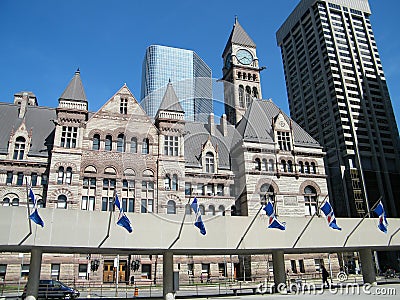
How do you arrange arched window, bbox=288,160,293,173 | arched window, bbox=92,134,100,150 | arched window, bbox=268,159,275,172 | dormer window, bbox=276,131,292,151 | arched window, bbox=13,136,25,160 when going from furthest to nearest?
dormer window, bbox=276,131,292,151 → arched window, bbox=268,159,275,172 → arched window, bbox=288,160,293,173 → arched window, bbox=92,134,100,150 → arched window, bbox=13,136,25,160

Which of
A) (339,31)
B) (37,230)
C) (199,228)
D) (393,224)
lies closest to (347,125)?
(339,31)

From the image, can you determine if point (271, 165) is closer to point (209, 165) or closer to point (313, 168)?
point (313, 168)

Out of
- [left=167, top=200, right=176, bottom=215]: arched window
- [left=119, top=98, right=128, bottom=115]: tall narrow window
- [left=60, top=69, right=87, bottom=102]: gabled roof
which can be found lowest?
[left=167, top=200, right=176, bottom=215]: arched window

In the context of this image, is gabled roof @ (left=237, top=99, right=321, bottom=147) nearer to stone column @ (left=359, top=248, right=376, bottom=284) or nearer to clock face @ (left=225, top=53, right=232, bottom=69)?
stone column @ (left=359, top=248, right=376, bottom=284)

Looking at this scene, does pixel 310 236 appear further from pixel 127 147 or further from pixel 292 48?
pixel 292 48

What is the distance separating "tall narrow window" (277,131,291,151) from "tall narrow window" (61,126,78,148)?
2611 centimetres

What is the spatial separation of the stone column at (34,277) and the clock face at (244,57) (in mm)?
67303

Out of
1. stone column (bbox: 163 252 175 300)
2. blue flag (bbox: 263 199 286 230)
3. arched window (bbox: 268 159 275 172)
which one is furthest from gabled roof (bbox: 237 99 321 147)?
stone column (bbox: 163 252 175 300)

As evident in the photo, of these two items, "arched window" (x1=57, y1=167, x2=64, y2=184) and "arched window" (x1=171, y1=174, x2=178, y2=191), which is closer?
"arched window" (x1=57, y1=167, x2=64, y2=184)

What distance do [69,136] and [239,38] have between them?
187 ft

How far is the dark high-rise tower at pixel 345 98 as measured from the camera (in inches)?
3430

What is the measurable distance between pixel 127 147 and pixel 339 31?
107 m

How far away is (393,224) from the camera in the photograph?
99.6 feet

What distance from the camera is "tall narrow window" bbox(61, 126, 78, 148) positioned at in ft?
127
